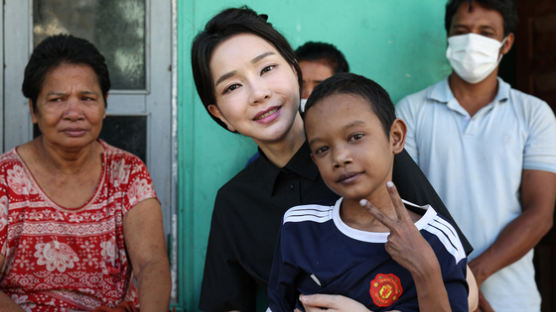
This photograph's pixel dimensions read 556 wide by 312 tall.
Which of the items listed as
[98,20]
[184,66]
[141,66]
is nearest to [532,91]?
[184,66]

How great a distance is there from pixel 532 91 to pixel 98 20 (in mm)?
2746

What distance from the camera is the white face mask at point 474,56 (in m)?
2.78

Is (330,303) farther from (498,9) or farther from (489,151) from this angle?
(498,9)

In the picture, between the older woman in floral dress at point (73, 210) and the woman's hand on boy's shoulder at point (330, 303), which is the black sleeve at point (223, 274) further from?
the woman's hand on boy's shoulder at point (330, 303)

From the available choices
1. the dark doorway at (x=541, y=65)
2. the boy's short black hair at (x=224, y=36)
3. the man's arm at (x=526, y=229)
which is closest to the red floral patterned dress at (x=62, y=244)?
the boy's short black hair at (x=224, y=36)

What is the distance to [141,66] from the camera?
2.95 m

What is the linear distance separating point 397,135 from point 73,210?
1489 mm

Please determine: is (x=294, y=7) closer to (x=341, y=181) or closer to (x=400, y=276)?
(x=341, y=181)

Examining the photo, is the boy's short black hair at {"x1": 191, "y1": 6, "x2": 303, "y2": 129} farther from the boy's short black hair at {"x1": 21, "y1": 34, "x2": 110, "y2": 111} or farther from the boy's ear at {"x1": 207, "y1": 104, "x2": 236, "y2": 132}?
the boy's short black hair at {"x1": 21, "y1": 34, "x2": 110, "y2": 111}

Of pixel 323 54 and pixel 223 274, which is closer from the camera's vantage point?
pixel 223 274

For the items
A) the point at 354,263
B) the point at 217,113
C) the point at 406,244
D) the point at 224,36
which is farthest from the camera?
the point at 217,113

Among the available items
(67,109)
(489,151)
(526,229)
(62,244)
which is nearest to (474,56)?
(489,151)

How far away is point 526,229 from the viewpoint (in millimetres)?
2578

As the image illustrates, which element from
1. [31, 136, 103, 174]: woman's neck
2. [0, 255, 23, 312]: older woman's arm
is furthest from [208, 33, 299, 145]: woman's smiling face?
[0, 255, 23, 312]: older woman's arm
